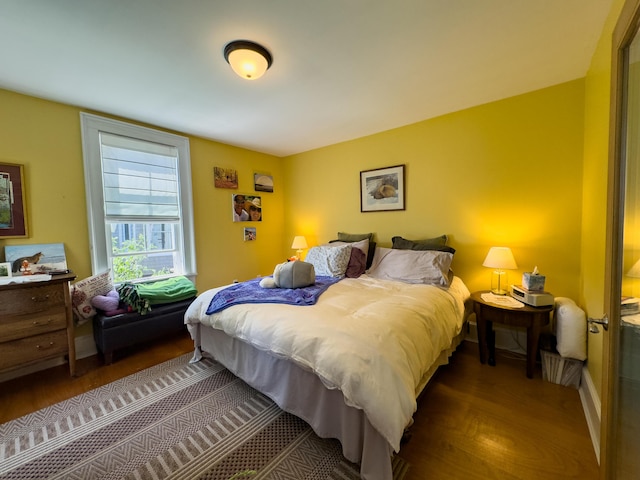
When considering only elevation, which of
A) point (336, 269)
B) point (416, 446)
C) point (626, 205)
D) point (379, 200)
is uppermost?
point (379, 200)

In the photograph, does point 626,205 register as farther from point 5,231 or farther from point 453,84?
point 5,231

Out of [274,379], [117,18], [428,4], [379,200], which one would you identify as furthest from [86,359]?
[428,4]

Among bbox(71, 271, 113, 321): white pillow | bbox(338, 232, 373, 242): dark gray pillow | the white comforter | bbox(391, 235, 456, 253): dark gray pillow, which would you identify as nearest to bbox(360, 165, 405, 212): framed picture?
bbox(338, 232, 373, 242): dark gray pillow

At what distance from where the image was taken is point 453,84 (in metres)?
2.21

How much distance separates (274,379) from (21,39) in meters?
2.68

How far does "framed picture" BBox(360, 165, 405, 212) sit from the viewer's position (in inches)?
125

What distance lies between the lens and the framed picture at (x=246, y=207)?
3773 millimetres

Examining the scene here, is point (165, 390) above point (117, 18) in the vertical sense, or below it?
below

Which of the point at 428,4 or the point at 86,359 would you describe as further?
the point at 86,359

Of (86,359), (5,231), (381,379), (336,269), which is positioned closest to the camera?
(381,379)

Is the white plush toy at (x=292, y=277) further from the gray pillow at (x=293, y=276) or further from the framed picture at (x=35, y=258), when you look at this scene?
the framed picture at (x=35, y=258)

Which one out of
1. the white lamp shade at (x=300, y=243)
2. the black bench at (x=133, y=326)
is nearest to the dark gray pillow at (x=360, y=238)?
the white lamp shade at (x=300, y=243)

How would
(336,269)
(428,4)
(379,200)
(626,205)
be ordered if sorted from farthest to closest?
(379,200), (336,269), (428,4), (626,205)

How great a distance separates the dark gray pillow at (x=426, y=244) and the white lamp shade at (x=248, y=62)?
2.18 meters
